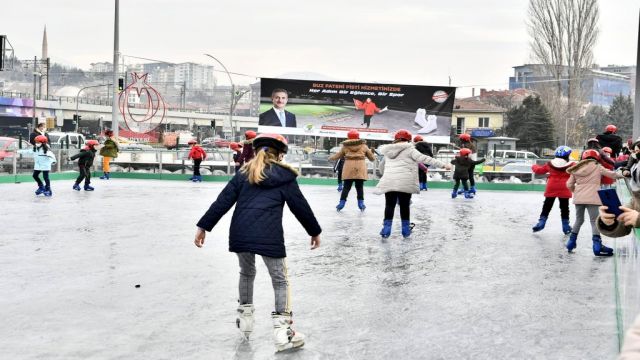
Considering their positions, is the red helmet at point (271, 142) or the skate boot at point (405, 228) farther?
the skate boot at point (405, 228)

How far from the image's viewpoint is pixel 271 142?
5.62 m

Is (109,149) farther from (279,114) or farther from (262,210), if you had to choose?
(262,210)

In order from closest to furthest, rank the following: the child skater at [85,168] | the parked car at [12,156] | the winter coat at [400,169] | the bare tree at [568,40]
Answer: the winter coat at [400,169] → the child skater at [85,168] → the parked car at [12,156] → the bare tree at [568,40]

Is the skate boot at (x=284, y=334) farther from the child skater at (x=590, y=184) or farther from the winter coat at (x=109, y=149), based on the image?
the winter coat at (x=109, y=149)

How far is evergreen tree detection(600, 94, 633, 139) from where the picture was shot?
77438 millimetres

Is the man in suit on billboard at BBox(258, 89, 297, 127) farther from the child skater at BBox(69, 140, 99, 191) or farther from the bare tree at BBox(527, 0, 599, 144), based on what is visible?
the bare tree at BBox(527, 0, 599, 144)

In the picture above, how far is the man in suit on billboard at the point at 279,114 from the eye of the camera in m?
33.4

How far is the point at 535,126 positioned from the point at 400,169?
174 ft

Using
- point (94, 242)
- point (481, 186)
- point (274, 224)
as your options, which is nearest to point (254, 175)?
point (274, 224)

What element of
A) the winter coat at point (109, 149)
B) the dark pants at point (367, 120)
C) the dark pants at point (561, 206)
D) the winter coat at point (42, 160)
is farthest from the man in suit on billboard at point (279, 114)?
the dark pants at point (561, 206)

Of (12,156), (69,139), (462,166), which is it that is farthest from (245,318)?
(69,139)

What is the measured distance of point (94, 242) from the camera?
36.0ft

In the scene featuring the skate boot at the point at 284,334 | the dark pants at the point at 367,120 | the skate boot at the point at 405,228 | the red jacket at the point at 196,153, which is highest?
the dark pants at the point at 367,120

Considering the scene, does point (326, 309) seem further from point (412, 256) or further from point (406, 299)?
point (412, 256)
